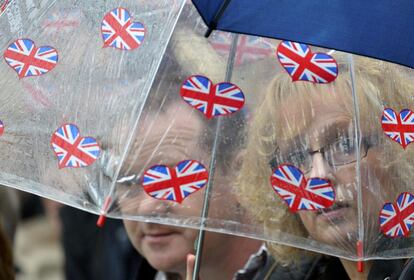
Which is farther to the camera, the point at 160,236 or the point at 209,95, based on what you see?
the point at 160,236

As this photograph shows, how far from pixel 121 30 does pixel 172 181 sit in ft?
1.40

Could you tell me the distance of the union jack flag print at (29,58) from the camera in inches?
118

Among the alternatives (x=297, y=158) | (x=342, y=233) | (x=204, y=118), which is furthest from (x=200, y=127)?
(x=342, y=233)

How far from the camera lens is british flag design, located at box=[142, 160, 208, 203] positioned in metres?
2.91

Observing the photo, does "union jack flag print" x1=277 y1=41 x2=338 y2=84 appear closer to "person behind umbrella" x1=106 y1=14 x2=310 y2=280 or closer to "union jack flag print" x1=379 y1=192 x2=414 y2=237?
"person behind umbrella" x1=106 y1=14 x2=310 y2=280

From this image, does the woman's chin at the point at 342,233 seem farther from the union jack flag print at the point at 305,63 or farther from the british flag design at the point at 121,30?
the british flag design at the point at 121,30

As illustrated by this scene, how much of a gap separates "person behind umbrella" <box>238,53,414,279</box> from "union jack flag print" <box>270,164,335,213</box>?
14mm

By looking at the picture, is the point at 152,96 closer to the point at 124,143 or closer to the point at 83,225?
the point at 124,143

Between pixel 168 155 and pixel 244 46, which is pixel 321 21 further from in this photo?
pixel 168 155

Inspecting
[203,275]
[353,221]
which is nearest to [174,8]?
[353,221]

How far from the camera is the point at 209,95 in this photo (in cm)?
293

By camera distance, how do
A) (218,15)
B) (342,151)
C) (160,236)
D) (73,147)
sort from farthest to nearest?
1. (160,236)
2. (342,151)
3. (73,147)
4. (218,15)

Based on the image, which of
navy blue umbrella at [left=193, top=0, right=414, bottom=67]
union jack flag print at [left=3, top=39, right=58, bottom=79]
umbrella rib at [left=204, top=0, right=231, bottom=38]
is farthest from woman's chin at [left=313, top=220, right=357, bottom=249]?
union jack flag print at [left=3, top=39, right=58, bottom=79]

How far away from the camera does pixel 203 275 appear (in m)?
4.01
